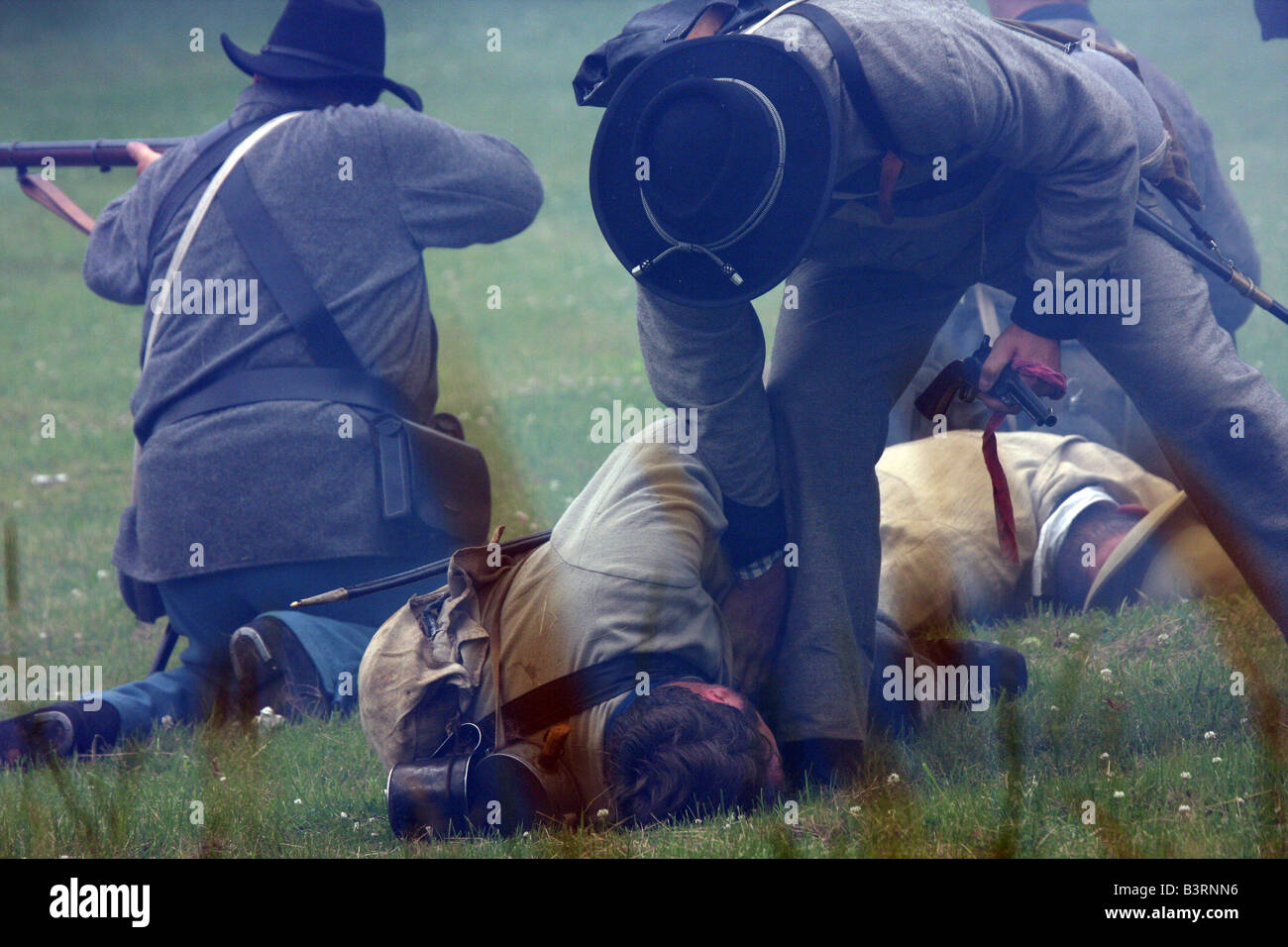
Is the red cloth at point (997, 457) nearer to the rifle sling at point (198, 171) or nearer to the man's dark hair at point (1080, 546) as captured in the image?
the man's dark hair at point (1080, 546)

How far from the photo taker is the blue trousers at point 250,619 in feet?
12.3

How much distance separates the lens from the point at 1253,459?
290 cm

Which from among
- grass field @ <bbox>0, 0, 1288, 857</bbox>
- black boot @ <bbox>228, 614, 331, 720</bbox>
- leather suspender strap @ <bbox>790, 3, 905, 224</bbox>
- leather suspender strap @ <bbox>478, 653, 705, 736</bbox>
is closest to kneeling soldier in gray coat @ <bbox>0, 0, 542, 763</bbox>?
black boot @ <bbox>228, 614, 331, 720</bbox>

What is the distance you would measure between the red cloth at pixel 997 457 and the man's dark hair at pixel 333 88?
8.07ft

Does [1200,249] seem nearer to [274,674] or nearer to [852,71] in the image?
[852,71]

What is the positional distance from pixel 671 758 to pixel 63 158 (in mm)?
3969

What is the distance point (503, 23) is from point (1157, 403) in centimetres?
1996

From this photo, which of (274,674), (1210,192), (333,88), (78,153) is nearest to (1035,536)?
(1210,192)

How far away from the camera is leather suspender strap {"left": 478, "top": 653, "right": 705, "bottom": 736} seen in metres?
2.73

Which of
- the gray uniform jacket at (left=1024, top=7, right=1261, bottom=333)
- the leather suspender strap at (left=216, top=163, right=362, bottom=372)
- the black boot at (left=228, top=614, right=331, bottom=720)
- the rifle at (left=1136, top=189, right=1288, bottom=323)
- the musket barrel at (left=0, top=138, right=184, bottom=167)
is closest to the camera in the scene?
the rifle at (left=1136, top=189, right=1288, bottom=323)

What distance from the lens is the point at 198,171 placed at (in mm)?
4238

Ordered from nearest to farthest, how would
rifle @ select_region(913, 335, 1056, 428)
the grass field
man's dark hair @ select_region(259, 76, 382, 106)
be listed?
1. the grass field
2. rifle @ select_region(913, 335, 1056, 428)
3. man's dark hair @ select_region(259, 76, 382, 106)

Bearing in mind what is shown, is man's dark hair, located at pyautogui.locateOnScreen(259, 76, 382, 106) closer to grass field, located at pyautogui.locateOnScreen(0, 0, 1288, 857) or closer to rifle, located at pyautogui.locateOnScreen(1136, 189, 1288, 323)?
Answer: grass field, located at pyautogui.locateOnScreen(0, 0, 1288, 857)

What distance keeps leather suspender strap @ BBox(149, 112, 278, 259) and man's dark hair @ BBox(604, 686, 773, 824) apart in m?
2.41
